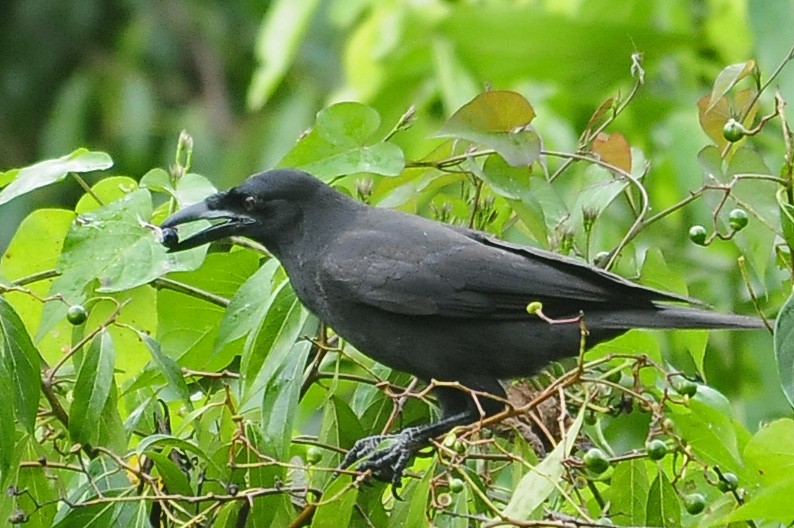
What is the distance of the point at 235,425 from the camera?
230 cm

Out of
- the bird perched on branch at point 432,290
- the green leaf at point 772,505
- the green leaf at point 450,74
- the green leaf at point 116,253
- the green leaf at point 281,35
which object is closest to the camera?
the green leaf at point 772,505

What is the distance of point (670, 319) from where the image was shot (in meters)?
2.71

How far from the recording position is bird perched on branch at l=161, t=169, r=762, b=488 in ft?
9.16

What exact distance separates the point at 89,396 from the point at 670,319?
1.14 meters

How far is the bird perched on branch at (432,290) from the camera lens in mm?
2793

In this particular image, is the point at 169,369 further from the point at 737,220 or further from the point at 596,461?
the point at 737,220

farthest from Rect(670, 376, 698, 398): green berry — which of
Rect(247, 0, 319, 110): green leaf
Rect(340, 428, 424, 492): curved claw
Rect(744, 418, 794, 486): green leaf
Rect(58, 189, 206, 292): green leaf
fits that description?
Rect(247, 0, 319, 110): green leaf

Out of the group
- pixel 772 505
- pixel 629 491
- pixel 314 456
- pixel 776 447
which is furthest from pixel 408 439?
pixel 772 505

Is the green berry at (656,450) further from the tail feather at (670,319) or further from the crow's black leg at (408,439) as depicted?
the tail feather at (670,319)

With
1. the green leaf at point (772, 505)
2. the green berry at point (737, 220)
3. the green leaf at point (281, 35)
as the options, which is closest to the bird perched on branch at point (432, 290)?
the green berry at point (737, 220)

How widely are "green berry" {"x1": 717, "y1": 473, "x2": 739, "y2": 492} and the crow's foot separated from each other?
0.52 meters

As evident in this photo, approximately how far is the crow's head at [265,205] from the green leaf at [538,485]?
3.42 feet

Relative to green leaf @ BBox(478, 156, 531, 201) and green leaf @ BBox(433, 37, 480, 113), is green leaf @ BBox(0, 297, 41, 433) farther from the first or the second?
green leaf @ BBox(433, 37, 480, 113)

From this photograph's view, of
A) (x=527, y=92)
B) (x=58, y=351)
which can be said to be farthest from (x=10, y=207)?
(x=58, y=351)
